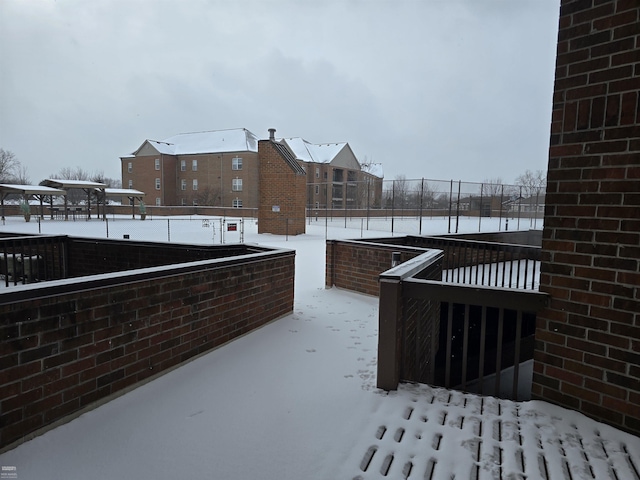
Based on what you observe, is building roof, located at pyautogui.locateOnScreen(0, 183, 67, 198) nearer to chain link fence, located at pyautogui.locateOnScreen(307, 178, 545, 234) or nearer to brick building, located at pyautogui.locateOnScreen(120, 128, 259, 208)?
chain link fence, located at pyautogui.locateOnScreen(307, 178, 545, 234)

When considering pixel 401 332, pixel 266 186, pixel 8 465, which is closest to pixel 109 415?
pixel 8 465

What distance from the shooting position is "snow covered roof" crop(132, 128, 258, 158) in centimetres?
4944

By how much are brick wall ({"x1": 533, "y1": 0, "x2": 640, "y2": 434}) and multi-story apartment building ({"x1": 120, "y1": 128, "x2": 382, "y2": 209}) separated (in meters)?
43.1

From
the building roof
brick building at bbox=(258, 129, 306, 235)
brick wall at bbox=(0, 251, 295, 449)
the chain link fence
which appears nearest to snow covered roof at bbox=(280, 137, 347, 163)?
the chain link fence

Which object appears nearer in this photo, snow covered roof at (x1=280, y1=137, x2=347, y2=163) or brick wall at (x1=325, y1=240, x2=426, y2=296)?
brick wall at (x1=325, y1=240, x2=426, y2=296)

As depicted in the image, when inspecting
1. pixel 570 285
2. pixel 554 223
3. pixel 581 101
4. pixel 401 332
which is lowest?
pixel 401 332

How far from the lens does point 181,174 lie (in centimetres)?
5250

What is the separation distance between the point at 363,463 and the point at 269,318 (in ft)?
10.1

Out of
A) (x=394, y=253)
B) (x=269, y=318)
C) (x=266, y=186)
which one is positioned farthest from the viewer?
(x=266, y=186)

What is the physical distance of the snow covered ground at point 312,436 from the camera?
2291mm

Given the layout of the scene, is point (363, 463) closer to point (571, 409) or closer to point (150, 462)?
point (150, 462)

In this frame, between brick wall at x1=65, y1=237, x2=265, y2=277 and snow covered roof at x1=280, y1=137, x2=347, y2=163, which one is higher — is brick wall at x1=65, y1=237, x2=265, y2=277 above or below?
below

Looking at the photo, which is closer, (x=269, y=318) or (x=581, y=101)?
(x=581, y=101)

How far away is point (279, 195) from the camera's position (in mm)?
20438
